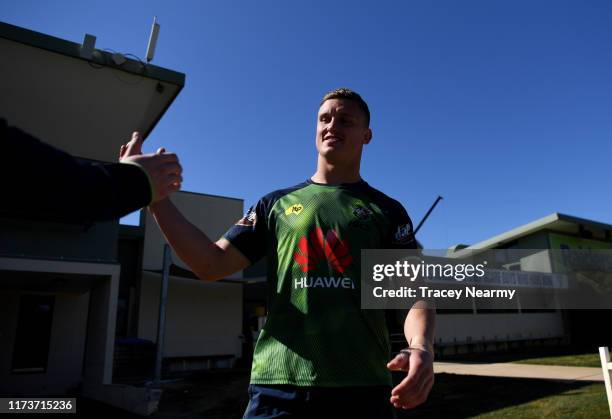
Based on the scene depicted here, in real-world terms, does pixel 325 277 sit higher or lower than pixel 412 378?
higher

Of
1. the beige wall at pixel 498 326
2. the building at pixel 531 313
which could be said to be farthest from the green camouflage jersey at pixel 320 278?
the building at pixel 531 313

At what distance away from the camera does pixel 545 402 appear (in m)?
8.16

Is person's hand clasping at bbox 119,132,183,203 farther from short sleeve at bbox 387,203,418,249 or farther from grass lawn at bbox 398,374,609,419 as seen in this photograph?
grass lawn at bbox 398,374,609,419

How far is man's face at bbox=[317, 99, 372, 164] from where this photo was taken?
2.07 meters

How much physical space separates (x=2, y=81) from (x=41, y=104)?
1.09 meters

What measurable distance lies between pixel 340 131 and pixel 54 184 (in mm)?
1315

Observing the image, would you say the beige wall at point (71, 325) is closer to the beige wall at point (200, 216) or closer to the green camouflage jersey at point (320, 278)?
the beige wall at point (200, 216)

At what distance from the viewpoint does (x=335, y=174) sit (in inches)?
83.1

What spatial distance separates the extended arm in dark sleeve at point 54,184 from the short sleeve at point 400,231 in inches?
44.3

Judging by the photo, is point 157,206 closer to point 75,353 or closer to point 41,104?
point 41,104

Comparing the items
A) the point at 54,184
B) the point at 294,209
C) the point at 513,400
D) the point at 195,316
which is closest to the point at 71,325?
the point at 195,316

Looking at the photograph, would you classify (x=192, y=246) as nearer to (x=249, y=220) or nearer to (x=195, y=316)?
(x=249, y=220)

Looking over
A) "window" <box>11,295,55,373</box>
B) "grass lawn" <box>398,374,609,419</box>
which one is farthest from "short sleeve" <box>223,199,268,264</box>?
"window" <box>11,295,55,373</box>

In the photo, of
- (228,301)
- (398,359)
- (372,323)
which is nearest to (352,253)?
(372,323)
